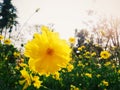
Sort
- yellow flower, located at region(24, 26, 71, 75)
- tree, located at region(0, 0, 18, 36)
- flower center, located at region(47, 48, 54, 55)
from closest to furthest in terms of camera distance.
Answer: yellow flower, located at region(24, 26, 71, 75) → flower center, located at region(47, 48, 54, 55) → tree, located at region(0, 0, 18, 36)

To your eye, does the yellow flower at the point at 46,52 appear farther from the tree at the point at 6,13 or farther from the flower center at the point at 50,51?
the tree at the point at 6,13

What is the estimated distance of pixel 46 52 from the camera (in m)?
1.31

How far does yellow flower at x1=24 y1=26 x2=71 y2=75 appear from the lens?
118 centimetres

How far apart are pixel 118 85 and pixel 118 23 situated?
23.8m

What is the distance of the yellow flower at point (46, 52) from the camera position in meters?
1.18

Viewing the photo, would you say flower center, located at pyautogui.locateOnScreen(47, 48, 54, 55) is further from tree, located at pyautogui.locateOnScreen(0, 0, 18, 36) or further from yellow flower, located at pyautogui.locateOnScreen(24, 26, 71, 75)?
tree, located at pyautogui.locateOnScreen(0, 0, 18, 36)

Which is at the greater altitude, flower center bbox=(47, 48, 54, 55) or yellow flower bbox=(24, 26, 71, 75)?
flower center bbox=(47, 48, 54, 55)

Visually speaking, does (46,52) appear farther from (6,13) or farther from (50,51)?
(6,13)

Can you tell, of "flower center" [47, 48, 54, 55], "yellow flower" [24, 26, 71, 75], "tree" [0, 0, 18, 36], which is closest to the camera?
"yellow flower" [24, 26, 71, 75]

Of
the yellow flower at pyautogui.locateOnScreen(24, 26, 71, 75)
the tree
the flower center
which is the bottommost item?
the yellow flower at pyautogui.locateOnScreen(24, 26, 71, 75)

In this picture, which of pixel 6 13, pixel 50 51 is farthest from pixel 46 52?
pixel 6 13

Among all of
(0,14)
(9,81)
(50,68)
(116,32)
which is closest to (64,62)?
(50,68)

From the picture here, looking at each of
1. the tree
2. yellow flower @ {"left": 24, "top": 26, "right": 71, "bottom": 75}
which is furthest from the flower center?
the tree

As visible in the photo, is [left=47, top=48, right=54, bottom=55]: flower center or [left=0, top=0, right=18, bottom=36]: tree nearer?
[left=47, top=48, right=54, bottom=55]: flower center
